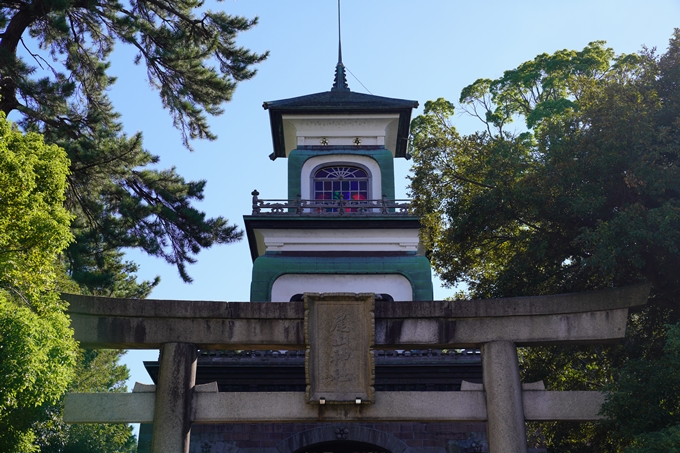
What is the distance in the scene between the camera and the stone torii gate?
11898 millimetres

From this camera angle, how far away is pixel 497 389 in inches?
474

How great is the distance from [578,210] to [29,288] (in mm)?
8142

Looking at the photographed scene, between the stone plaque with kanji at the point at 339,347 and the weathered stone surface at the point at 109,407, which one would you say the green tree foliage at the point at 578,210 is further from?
the weathered stone surface at the point at 109,407


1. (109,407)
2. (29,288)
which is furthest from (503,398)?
(29,288)

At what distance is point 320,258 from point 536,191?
358 inches

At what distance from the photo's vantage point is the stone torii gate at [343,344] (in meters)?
11.9

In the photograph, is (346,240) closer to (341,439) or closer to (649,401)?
(341,439)

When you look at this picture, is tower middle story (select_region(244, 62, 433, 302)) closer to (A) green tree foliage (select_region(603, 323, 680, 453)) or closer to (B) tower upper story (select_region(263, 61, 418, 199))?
(B) tower upper story (select_region(263, 61, 418, 199))

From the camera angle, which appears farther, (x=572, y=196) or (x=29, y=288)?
(x=572, y=196)

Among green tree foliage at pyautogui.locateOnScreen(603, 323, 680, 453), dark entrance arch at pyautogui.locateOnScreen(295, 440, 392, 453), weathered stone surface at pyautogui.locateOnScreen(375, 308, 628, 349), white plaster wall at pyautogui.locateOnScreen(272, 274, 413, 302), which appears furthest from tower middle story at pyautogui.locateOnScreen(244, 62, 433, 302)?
green tree foliage at pyautogui.locateOnScreen(603, 323, 680, 453)

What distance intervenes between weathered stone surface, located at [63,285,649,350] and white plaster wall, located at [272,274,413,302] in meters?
8.55

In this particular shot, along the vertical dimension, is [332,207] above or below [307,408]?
above

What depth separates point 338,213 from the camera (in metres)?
22.3

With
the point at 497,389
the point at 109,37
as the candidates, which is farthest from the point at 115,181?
the point at 497,389
